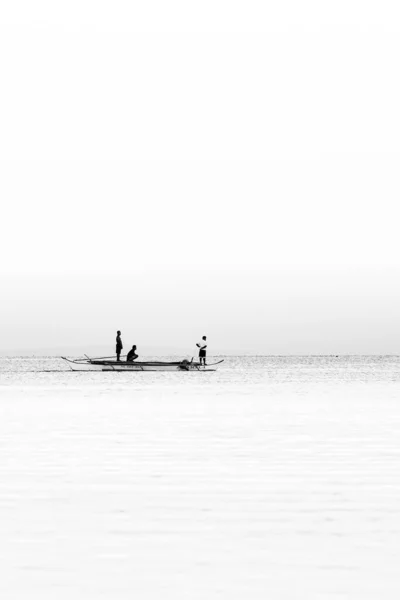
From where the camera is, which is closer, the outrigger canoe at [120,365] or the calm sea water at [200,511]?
the calm sea water at [200,511]

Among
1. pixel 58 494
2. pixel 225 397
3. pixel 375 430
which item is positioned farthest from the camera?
pixel 225 397

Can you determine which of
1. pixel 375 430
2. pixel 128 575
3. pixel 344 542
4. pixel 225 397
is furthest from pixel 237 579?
pixel 225 397

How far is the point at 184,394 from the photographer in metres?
44.7

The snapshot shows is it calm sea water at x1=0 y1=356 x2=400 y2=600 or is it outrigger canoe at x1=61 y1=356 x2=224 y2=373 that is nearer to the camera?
calm sea water at x1=0 y1=356 x2=400 y2=600

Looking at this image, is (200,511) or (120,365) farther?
Answer: (120,365)

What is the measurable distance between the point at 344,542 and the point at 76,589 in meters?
3.09

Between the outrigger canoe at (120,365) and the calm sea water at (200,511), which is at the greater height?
the outrigger canoe at (120,365)

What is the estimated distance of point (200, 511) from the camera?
41.2ft

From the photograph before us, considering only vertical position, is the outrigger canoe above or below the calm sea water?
above

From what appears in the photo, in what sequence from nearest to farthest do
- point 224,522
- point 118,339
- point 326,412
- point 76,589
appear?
point 76,589, point 224,522, point 326,412, point 118,339

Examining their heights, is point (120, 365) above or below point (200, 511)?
above

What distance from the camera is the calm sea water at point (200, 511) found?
29.5 feet

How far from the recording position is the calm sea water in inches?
353

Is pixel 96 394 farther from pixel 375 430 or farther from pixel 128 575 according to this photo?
pixel 128 575
